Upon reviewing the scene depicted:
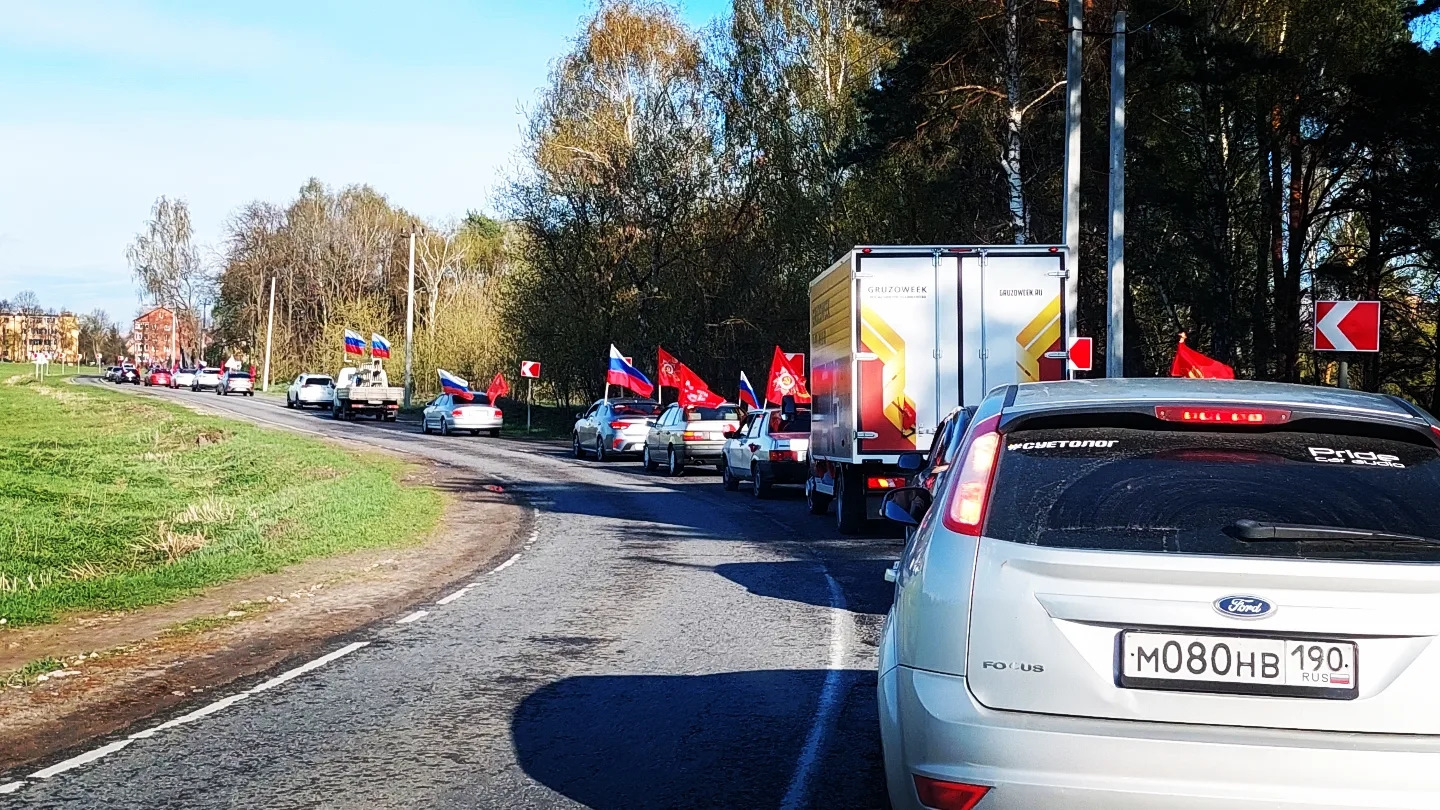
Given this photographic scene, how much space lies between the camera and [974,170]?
32781 mm

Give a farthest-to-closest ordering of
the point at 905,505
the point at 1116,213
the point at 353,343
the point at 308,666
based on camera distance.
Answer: the point at 353,343 → the point at 1116,213 → the point at 308,666 → the point at 905,505

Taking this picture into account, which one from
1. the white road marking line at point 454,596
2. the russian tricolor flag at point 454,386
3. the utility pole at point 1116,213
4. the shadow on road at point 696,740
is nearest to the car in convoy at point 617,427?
the russian tricolor flag at point 454,386

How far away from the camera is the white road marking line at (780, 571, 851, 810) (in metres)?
5.78

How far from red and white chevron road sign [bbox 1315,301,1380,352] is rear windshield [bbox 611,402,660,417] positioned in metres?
22.3

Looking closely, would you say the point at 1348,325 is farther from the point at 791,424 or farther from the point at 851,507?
the point at 791,424

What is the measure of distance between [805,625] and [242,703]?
13.4ft

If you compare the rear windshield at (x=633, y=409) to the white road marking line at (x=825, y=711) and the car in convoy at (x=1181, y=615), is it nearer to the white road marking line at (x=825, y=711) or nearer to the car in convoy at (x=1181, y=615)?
the white road marking line at (x=825, y=711)

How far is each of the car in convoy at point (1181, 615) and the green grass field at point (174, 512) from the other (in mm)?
9286

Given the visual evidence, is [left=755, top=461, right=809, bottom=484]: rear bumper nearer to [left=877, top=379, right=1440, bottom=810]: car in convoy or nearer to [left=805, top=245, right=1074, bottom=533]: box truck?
A: [left=805, top=245, right=1074, bottom=533]: box truck

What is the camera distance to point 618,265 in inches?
1845

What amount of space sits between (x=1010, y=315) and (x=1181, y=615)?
519 inches

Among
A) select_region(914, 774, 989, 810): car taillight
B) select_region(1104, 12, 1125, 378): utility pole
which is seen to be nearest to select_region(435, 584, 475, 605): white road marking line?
select_region(914, 774, 989, 810): car taillight

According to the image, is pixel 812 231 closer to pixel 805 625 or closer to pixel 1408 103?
pixel 1408 103

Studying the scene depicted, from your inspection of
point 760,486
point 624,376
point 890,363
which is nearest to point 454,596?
point 890,363
